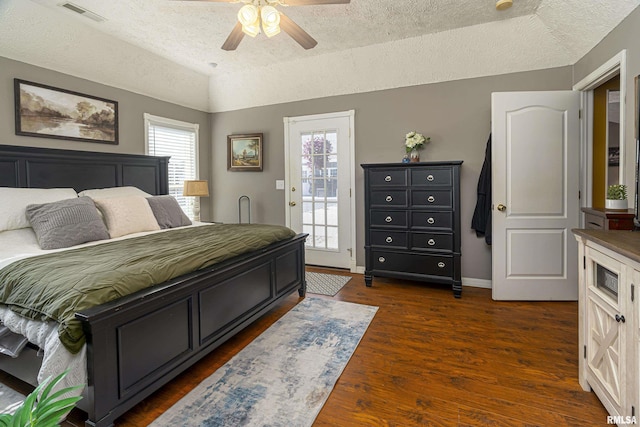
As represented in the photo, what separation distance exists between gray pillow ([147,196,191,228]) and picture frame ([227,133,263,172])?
5.07ft

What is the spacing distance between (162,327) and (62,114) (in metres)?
2.82

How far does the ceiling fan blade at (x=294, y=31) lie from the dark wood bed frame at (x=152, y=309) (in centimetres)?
Answer: 171

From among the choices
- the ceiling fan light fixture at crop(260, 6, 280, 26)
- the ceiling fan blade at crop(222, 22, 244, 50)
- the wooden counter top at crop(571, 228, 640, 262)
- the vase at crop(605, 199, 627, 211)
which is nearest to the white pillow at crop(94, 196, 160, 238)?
the ceiling fan blade at crop(222, 22, 244, 50)

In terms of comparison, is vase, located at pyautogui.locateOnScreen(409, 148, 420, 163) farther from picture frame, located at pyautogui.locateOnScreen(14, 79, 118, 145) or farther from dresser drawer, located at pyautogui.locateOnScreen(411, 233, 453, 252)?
picture frame, located at pyautogui.locateOnScreen(14, 79, 118, 145)

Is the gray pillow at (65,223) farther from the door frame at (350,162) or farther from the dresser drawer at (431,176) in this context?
the dresser drawer at (431,176)

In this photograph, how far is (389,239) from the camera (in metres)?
3.67

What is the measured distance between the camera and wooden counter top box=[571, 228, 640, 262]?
1290mm

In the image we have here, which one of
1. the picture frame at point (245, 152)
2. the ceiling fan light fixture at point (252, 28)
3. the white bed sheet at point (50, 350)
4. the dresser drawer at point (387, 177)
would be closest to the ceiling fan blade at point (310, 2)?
the ceiling fan light fixture at point (252, 28)

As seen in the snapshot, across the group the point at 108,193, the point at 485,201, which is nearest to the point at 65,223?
the point at 108,193

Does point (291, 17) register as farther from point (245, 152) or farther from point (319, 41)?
point (245, 152)

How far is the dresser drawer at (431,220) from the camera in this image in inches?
133

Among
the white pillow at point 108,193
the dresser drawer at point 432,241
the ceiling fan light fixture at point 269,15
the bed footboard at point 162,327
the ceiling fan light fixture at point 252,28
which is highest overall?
the ceiling fan light fixture at point 269,15

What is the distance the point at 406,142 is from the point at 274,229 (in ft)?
6.29

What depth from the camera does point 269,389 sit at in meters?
1.89
